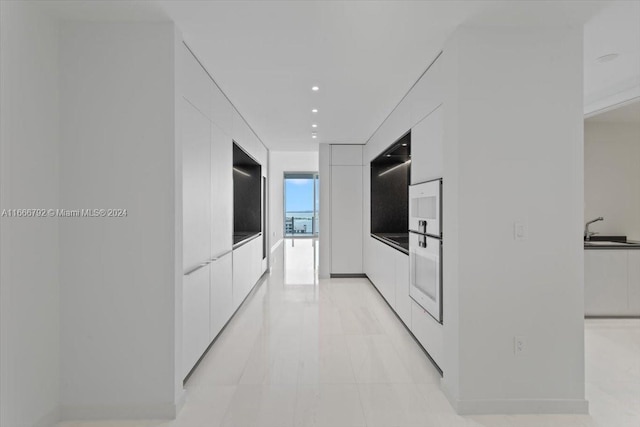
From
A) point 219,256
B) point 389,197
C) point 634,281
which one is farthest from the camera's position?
point 389,197

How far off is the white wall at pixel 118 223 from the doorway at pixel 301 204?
10498 mm

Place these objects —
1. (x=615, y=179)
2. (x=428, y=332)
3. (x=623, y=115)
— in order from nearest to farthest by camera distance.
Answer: (x=428, y=332), (x=623, y=115), (x=615, y=179)

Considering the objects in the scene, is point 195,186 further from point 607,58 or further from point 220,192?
point 607,58

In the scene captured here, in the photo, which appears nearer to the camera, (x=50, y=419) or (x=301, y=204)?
(x=50, y=419)

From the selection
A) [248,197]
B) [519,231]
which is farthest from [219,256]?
[248,197]

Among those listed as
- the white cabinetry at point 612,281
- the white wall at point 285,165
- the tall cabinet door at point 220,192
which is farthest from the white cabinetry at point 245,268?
the white wall at point 285,165

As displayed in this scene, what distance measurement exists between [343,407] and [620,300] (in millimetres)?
3953

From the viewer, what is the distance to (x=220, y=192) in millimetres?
3650

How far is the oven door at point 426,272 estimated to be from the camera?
107 inches

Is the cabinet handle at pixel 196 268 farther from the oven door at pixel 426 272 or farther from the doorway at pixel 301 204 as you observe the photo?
the doorway at pixel 301 204

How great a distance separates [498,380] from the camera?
232cm

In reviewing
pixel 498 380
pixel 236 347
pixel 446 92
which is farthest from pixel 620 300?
pixel 236 347

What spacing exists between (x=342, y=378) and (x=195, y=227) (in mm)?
1716

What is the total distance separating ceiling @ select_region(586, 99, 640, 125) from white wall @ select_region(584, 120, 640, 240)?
78 mm
